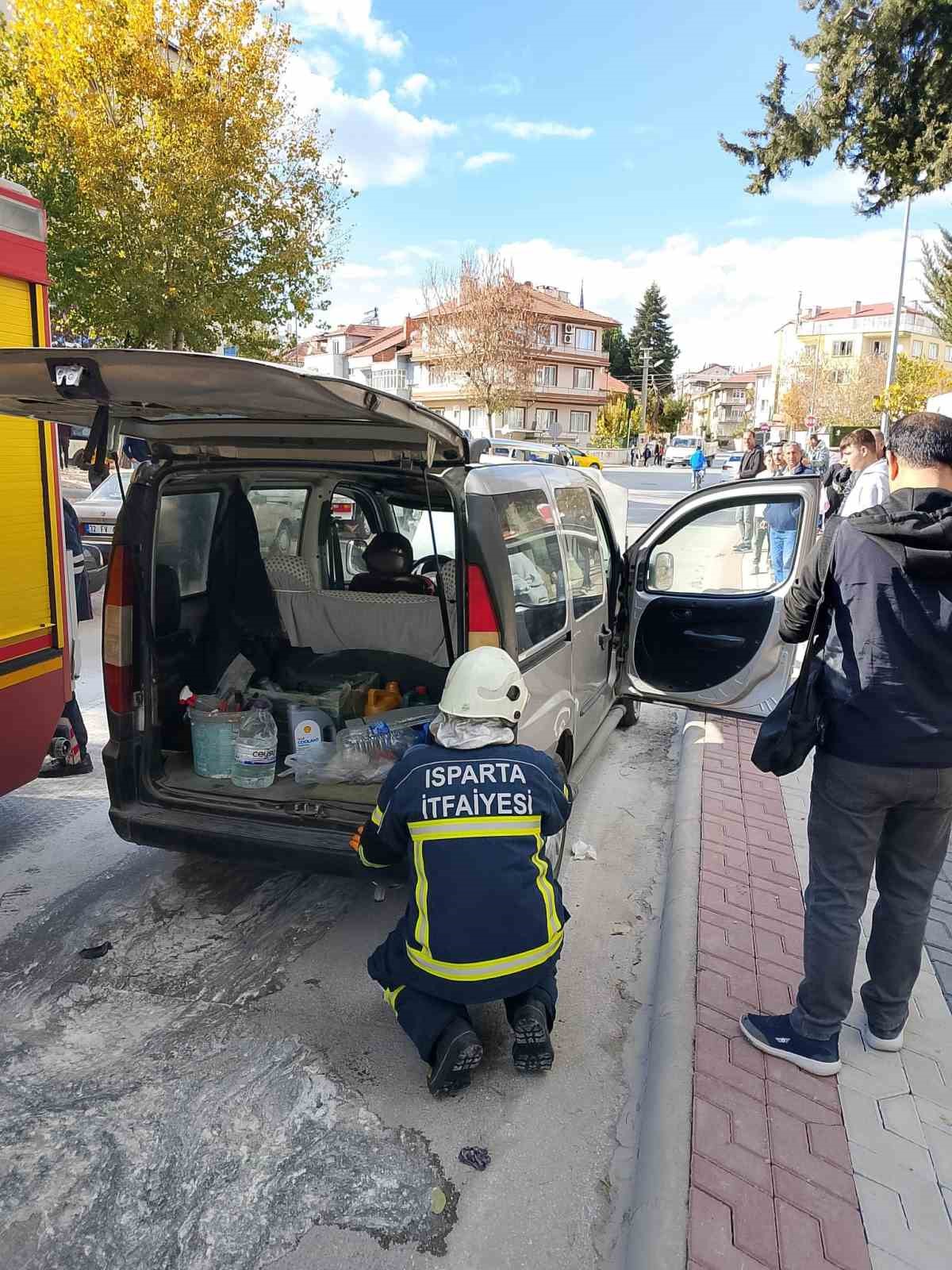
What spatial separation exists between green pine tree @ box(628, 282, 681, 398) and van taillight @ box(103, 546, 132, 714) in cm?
8559

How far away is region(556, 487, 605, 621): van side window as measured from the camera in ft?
15.0

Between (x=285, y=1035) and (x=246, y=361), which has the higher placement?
(x=246, y=361)

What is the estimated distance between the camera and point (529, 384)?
147 ft

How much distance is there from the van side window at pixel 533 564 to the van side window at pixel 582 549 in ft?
0.69

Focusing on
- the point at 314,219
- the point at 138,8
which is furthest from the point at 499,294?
the point at 138,8

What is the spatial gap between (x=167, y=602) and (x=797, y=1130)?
3.27m

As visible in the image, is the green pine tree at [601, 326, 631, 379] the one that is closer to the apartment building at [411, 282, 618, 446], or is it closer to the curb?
the apartment building at [411, 282, 618, 446]

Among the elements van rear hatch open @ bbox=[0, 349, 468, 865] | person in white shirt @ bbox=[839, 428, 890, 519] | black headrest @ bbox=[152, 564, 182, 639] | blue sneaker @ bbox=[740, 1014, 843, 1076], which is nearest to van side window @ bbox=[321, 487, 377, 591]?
van rear hatch open @ bbox=[0, 349, 468, 865]

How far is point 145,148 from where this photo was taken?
1512 cm

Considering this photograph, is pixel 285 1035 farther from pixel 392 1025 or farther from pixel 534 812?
pixel 534 812

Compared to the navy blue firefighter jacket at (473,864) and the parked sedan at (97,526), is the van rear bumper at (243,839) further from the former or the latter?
the parked sedan at (97,526)

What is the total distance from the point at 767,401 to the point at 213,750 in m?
110

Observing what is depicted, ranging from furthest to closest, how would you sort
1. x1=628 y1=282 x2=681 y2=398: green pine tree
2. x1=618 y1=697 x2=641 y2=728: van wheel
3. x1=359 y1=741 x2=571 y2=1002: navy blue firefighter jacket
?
1. x1=628 y1=282 x2=681 y2=398: green pine tree
2. x1=618 y1=697 x2=641 y2=728: van wheel
3. x1=359 y1=741 x2=571 y2=1002: navy blue firefighter jacket

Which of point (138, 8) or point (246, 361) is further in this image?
point (138, 8)
